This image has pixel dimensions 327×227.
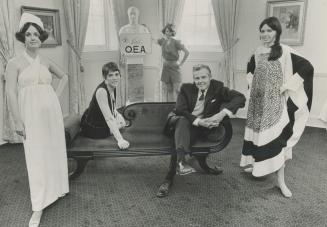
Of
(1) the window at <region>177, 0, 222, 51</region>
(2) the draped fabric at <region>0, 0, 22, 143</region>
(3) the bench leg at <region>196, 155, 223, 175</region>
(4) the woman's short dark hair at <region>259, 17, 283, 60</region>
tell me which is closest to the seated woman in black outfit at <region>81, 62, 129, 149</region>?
(3) the bench leg at <region>196, 155, 223, 175</region>

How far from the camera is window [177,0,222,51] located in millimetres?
5441

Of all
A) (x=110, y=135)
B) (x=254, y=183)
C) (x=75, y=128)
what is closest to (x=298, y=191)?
(x=254, y=183)

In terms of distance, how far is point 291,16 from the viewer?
4.66m

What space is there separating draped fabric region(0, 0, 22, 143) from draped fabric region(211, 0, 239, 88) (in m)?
2.98

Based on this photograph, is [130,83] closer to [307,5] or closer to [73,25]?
[73,25]

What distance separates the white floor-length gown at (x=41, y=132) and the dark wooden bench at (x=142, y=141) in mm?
328

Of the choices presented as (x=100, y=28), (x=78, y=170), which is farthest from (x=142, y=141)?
(x=100, y=28)

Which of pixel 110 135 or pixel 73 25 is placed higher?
pixel 73 25

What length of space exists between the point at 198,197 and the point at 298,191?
3.01 feet

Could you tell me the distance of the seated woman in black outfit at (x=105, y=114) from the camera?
109 inches

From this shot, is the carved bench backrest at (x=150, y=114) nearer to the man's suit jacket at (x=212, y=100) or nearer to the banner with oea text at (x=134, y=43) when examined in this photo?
the man's suit jacket at (x=212, y=100)

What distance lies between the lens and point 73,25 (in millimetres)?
4715

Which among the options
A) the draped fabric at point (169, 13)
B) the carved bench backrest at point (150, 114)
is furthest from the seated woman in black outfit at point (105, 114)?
the draped fabric at point (169, 13)

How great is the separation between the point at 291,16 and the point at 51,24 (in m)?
3.47
